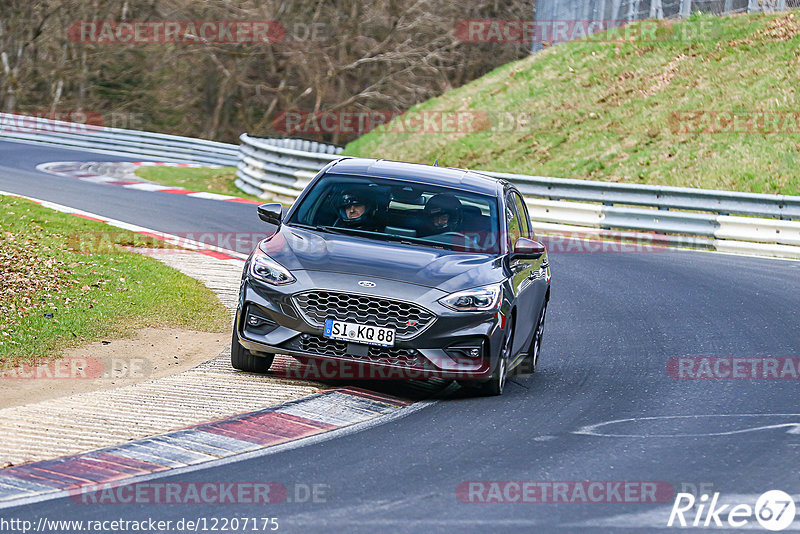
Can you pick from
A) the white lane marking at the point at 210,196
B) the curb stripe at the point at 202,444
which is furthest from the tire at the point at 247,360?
the white lane marking at the point at 210,196

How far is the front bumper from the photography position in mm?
8445

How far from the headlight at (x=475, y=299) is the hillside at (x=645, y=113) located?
704 inches

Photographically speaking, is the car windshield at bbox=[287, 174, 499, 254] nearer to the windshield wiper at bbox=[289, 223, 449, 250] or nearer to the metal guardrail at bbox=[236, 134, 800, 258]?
the windshield wiper at bbox=[289, 223, 449, 250]

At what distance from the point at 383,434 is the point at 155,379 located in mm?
2335

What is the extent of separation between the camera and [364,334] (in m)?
8.41

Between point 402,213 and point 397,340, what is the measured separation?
5.19 feet

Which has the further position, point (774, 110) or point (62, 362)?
point (774, 110)

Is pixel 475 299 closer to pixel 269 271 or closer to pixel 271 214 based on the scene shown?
pixel 269 271

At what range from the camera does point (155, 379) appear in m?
9.01

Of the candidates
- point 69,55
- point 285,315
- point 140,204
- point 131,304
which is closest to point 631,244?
point 140,204

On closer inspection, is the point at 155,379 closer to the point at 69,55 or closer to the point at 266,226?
the point at 266,226

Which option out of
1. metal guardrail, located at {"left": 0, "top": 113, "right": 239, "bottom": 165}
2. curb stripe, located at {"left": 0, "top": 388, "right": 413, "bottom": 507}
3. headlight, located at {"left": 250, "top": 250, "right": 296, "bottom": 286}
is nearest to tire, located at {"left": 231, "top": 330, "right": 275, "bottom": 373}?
headlight, located at {"left": 250, "top": 250, "right": 296, "bottom": 286}

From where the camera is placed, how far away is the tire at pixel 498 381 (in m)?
8.85

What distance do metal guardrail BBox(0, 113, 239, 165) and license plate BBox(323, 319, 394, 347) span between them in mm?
26707
